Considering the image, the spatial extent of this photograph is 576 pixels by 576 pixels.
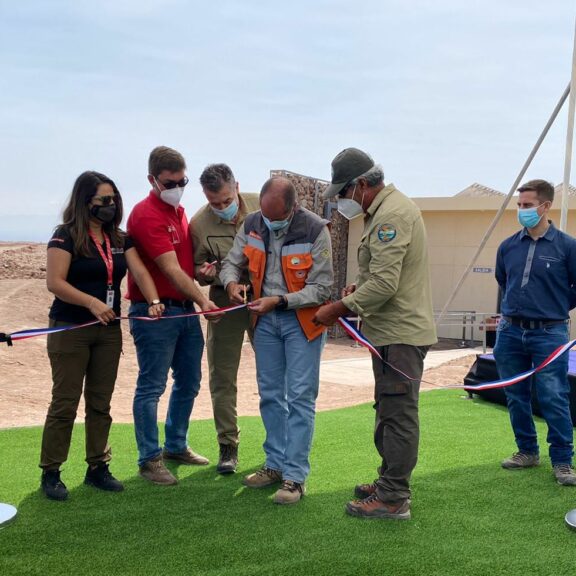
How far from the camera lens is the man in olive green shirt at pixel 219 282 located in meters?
4.20

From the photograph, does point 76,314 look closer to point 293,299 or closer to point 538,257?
point 293,299

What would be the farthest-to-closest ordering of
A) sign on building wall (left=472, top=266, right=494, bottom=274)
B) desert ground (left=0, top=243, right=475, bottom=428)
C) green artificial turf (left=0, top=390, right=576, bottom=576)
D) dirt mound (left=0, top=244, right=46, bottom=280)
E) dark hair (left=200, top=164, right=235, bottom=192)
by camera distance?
dirt mound (left=0, top=244, right=46, bottom=280)
sign on building wall (left=472, top=266, right=494, bottom=274)
desert ground (left=0, top=243, right=475, bottom=428)
dark hair (left=200, top=164, right=235, bottom=192)
green artificial turf (left=0, top=390, right=576, bottom=576)

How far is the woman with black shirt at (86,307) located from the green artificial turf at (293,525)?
334 mm

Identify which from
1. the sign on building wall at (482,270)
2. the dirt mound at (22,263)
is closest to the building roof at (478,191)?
the sign on building wall at (482,270)

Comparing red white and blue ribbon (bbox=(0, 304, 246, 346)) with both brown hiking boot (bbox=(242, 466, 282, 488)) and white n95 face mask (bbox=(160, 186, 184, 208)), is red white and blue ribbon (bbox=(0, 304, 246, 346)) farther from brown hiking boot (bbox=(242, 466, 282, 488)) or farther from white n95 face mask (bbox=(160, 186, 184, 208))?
brown hiking boot (bbox=(242, 466, 282, 488))

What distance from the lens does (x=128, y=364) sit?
13.4 meters

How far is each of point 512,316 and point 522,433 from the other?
0.81 m

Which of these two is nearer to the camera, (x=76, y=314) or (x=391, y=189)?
(x=391, y=189)

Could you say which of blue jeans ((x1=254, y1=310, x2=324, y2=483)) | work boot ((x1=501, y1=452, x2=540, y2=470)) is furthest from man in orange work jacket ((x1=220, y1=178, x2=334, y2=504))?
work boot ((x1=501, y1=452, x2=540, y2=470))

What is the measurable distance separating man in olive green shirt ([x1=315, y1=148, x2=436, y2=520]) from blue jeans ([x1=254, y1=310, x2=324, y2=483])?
14.1 inches

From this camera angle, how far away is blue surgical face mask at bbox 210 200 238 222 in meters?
4.21

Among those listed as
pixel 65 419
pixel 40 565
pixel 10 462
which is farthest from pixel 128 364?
pixel 40 565

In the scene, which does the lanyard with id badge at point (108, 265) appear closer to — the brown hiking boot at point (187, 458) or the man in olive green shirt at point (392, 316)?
the man in olive green shirt at point (392, 316)

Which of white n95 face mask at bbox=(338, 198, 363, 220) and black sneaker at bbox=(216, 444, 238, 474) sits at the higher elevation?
white n95 face mask at bbox=(338, 198, 363, 220)
